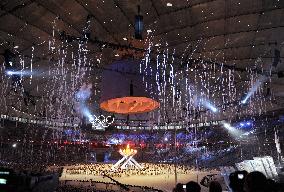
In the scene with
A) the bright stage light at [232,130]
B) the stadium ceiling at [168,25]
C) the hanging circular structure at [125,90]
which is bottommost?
the bright stage light at [232,130]

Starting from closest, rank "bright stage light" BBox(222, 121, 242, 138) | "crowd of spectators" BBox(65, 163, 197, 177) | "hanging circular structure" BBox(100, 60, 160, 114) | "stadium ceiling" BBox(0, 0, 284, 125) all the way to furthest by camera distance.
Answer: "stadium ceiling" BBox(0, 0, 284, 125) → "hanging circular structure" BBox(100, 60, 160, 114) → "crowd of spectators" BBox(65, 163, 197, 177) → "bright stage light" BBox(222, 121, 242, 138)

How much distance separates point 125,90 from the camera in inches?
583

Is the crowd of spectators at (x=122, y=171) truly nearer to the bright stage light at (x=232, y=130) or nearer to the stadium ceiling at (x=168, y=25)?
the stadium ceiling at (x=168, y=25)

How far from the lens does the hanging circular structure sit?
583 inches

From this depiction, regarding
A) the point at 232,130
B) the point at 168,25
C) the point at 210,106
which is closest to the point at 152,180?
the point at 168,25

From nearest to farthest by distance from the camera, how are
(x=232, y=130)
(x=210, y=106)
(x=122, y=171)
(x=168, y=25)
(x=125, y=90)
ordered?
(x=125, y=90) < (x=168, y=25) < (x=122, y=171) < (x=210, y=106) < (x=232, y=130)

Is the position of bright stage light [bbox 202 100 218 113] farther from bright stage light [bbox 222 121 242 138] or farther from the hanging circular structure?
the hanging circular structure

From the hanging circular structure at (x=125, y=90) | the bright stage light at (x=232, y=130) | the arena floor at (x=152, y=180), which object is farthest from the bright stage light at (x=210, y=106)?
the hanging circular structure at (x=125, y=90)

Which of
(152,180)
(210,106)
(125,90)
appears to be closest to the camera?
(125,90)

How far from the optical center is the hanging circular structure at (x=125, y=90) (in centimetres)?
1480

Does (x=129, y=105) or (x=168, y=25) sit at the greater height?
(x=168, y=25)

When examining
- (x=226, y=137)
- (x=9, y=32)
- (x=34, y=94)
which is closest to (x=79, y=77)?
(x=34, y=94)

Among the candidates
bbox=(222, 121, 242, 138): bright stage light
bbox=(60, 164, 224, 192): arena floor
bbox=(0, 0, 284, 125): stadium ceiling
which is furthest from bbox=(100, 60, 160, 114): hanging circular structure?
bbox=(222, 121, 242, 138): bright stage light

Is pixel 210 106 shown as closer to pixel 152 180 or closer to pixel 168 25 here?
pixel 152 180
